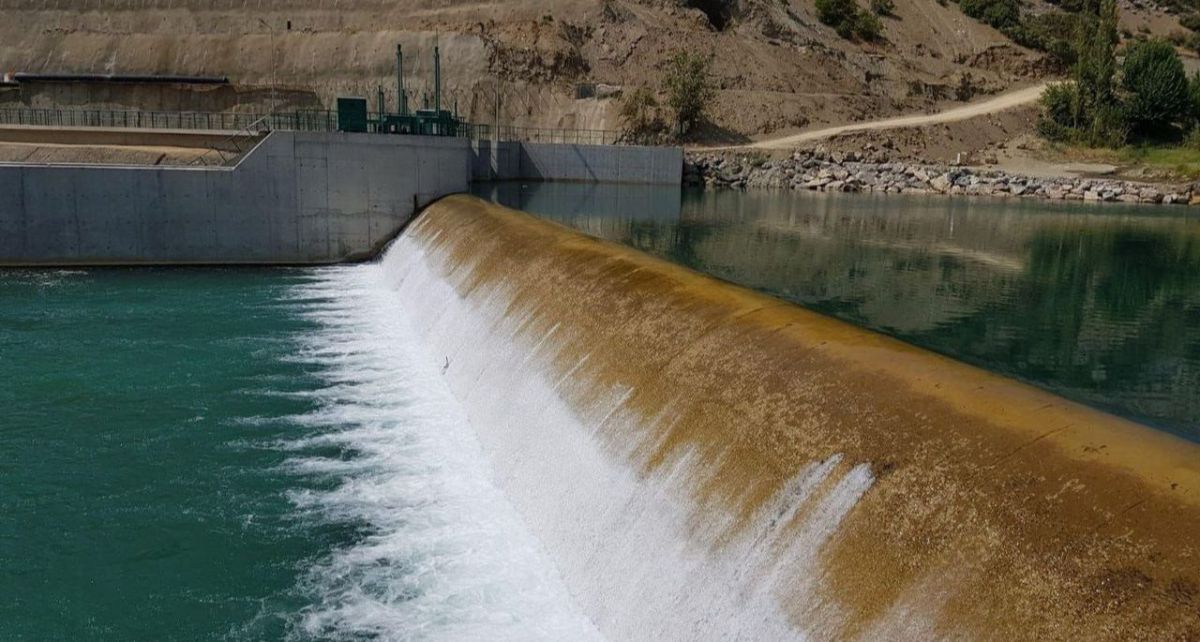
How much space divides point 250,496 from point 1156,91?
64.0 metres

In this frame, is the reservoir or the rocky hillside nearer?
the reservoir

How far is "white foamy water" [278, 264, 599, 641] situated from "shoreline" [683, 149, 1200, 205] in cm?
4057

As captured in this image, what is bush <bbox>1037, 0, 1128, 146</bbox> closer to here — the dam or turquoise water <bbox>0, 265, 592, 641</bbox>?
the dam

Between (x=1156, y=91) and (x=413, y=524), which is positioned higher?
(x=1156, y=91)

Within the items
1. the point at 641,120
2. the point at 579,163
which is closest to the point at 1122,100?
the point at 641,120

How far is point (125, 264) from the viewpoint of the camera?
24344 millimetres

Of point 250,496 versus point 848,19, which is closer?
point 250,496

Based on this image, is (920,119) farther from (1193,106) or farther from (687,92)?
(687,92)

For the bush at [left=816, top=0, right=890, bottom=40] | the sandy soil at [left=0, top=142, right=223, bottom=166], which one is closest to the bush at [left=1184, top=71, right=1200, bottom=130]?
the bush at [left=816, top=0, right=890, bottom=40]

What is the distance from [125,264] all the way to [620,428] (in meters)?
19.8

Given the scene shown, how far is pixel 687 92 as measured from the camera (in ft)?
199

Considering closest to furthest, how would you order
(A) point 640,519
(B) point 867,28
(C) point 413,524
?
(A) point 640,519 → (C) point 413,524 → (B) point 867,28

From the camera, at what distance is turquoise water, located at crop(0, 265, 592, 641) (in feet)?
27.1

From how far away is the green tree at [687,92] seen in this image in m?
60.6
